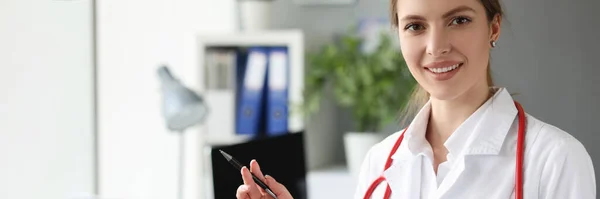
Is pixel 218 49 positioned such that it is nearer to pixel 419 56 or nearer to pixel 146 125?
pixel 146 125

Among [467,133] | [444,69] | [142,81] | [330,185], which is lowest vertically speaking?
[330,185]

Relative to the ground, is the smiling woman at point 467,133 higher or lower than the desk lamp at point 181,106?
higher

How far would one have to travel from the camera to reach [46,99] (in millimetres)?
2184

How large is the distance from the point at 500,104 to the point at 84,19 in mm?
1564

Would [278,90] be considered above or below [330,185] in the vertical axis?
above

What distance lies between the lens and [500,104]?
1.28 metres

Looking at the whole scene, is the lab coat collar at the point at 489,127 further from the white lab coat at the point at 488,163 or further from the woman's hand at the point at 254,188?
the woman's hand at the point at 254,188

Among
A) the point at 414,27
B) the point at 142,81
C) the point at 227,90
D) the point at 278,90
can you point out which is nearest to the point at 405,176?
the point at 414,27

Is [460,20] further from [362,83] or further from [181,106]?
[362,83]

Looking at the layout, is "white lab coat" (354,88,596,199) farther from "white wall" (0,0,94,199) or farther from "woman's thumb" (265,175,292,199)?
"white wall" (0,0,94,199)

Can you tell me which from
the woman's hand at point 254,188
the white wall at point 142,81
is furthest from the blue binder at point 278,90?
the woman's hand at point 254,188

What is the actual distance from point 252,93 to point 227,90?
10 centimetres

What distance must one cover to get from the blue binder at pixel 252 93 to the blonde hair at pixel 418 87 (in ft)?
4.66

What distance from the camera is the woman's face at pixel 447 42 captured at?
1.19 metres
